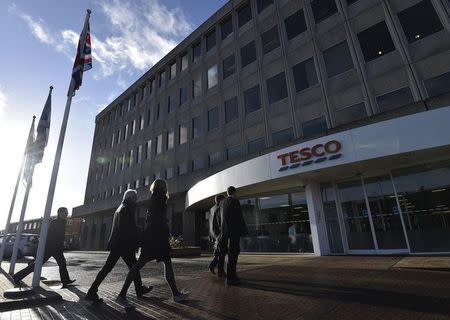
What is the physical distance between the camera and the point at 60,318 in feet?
12.5

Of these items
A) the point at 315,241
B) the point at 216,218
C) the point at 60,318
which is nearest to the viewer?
the point at 60,318

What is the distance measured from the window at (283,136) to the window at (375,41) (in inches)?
208

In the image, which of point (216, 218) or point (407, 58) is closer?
point (216, 218)

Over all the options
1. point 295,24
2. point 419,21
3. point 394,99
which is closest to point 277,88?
point 295,24

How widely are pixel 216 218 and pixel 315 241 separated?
681 cm

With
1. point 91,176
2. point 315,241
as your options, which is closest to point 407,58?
point 315,241

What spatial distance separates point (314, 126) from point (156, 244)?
1282 cm

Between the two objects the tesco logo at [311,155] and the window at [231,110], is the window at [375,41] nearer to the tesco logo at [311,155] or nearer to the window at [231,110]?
the tesco logo at [311,155]

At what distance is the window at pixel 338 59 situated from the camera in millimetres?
15023

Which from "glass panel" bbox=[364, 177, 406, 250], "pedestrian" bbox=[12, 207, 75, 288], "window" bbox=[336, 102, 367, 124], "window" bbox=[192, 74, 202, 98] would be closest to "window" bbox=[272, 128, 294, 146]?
"window" bbox=[336, 102, 367, 124]

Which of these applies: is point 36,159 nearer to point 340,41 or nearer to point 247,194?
point 247,194

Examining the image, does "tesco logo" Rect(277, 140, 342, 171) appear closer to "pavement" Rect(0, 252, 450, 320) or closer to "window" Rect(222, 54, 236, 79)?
"pavement" Rect(0, 252, 450, 320)

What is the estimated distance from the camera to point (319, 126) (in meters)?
15.2

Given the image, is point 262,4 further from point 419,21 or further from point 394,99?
point 394,99
